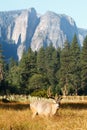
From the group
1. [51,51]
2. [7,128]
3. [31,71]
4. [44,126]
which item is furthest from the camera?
[51,51]

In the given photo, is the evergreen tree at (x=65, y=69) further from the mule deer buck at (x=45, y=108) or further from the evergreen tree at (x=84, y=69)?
the mule deer buck at (x=45, y=108)

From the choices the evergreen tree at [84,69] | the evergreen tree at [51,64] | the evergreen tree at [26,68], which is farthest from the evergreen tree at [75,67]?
the evergreen tree at [26,68]

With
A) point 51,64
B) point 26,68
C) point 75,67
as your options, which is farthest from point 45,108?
point 51,64

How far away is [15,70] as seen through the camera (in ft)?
309

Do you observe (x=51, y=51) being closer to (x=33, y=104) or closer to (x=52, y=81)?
(x=52, y=81)

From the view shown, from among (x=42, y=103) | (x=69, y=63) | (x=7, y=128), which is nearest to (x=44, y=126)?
(x=7, y=128)

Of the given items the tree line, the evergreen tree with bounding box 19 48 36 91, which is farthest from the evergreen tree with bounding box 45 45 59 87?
the evergreen tree with bounding box 19 48 36 91

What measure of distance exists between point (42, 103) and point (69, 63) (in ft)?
253

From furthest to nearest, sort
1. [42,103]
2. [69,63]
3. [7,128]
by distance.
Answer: [69,63] → [42,103] → [7,128]

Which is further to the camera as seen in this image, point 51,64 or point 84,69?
point 51,64

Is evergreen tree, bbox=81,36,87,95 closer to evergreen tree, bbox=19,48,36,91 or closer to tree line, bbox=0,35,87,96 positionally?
tree line, bbox=0,35,87,96

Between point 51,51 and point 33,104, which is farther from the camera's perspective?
point 51,51

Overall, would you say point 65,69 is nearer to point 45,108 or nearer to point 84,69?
point 84,69

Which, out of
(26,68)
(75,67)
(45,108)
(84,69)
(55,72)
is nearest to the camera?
(45,108)
